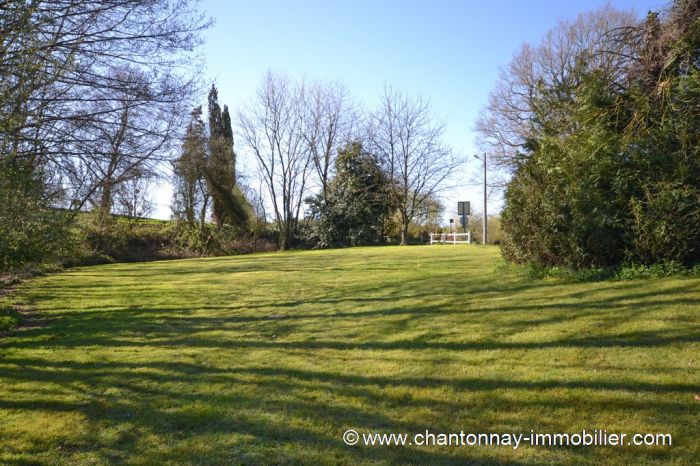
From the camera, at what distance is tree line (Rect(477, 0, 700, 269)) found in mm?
8102

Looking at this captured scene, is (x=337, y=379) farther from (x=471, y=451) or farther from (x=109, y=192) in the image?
(x=109, y=192)

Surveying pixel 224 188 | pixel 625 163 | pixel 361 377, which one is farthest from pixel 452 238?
pixel 361 377

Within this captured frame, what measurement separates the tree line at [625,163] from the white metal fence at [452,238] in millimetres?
20324

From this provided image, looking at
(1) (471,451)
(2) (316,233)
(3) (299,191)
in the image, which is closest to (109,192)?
(1) (471,451)

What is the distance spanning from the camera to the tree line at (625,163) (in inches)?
319

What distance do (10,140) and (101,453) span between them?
5.63 m

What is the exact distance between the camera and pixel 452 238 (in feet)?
114
